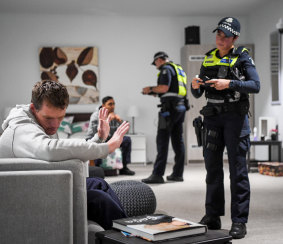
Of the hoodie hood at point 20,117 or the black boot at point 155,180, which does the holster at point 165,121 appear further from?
the hoodie hood at point 20,117

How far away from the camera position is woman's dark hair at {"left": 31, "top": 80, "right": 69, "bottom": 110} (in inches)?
66.1

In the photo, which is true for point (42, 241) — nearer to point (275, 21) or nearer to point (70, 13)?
point (275, 21)

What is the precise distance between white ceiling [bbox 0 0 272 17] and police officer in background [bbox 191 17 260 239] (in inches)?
193

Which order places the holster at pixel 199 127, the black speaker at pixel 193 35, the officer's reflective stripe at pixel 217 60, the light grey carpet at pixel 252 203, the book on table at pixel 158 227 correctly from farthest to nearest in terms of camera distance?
the black speaker at pixel 193 35 → the holster at pixel 199 127 → the light grey carpet at pixel 252 203 → the officer's reflective stripe at pixel 217 60 → the book on table at pixel 158 227

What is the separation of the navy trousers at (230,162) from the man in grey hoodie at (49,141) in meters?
1.30

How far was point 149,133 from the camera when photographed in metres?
8.77

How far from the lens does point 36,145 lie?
5.11ft

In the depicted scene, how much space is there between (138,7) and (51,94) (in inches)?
264

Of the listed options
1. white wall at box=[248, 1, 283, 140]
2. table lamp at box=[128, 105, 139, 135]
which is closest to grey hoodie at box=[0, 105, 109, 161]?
white wall at box=[248, 1, 283, 140]

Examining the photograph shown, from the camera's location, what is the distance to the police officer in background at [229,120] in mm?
2922

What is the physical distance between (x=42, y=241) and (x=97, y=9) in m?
7.20

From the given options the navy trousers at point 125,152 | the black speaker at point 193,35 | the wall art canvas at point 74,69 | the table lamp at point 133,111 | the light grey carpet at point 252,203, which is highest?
the black speaker at point 193,35

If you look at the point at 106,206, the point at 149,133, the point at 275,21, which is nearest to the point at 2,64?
the point at 149,133

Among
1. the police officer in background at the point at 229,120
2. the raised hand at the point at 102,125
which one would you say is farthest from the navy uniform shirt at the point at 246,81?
the raised hand at the point at 102,125
